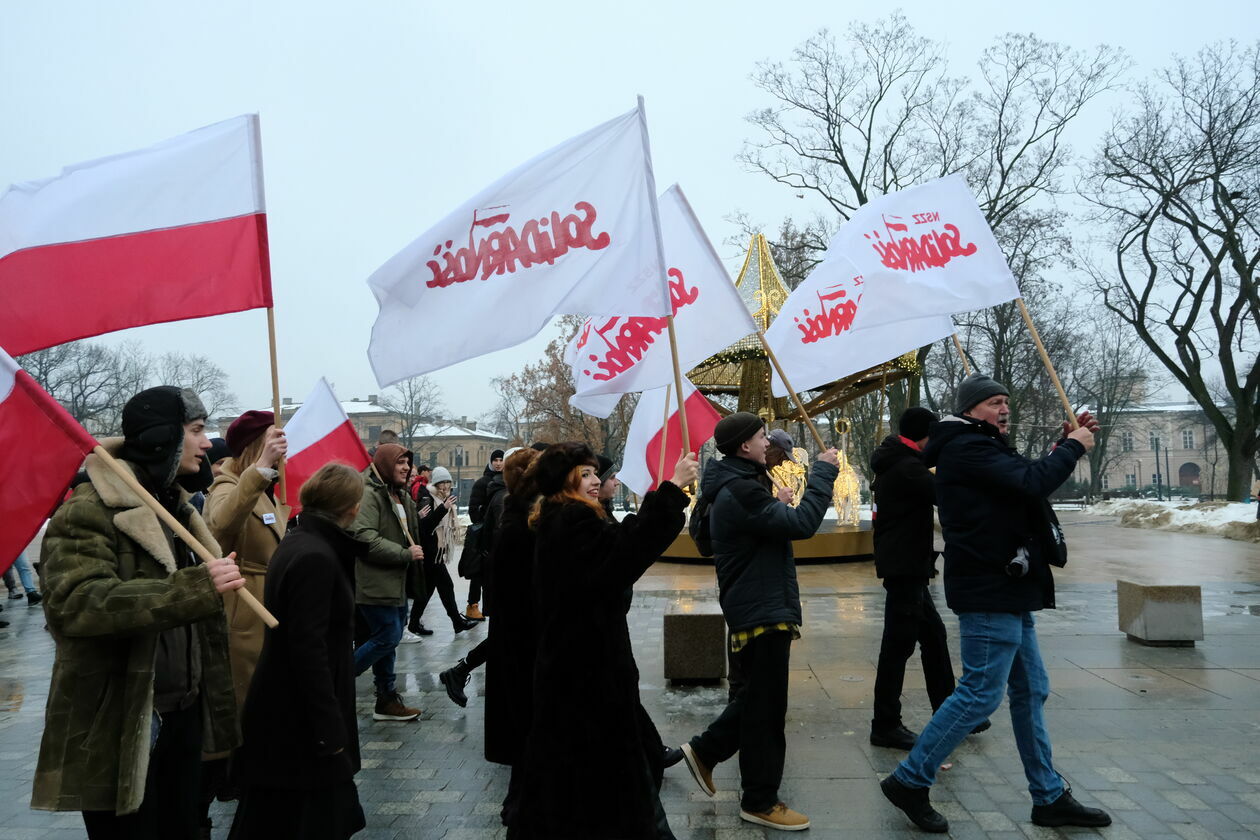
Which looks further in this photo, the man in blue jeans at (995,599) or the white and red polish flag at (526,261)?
the white and red polish flag at (526,261)

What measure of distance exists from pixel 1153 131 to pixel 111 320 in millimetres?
29138

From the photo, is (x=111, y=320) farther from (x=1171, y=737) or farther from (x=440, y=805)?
(x=1171, y=737)

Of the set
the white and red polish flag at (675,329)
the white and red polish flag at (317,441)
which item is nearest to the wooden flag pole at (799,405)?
the white and red polish flag at (675,329)

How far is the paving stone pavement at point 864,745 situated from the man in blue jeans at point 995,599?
0.18 metres

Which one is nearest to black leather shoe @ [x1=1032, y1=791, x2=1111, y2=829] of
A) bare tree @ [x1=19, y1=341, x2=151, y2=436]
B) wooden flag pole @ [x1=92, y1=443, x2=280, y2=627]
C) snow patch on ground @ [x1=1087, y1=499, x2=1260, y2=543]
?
wooden flag pole @ [x1=92, y1=443, x2=280, y2=627]

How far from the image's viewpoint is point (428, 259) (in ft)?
16.1

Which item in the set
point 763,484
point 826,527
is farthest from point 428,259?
point 826,527

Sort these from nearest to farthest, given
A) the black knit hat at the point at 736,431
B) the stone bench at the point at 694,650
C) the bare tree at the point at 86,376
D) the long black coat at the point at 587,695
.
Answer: the long black coat at the point at 587,695
the black knit hat at the point at 736,431
the stone bench at the point at 694,650
the bare tree at the point at 86,376

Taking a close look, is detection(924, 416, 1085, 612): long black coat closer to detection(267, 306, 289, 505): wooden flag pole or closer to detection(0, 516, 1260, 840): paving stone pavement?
detection(0, 516, 1260, 840): paving stone pavement

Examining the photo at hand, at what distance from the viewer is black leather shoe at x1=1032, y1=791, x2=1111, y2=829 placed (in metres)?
4.20

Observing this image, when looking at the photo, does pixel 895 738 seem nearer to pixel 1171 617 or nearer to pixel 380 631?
pixel 380 631

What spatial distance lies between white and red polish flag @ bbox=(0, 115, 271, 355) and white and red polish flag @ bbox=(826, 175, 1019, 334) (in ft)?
12.7

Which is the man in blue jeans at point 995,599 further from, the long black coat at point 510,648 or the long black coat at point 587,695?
the long black coat at point 510,648

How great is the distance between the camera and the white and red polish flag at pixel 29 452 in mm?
3092
